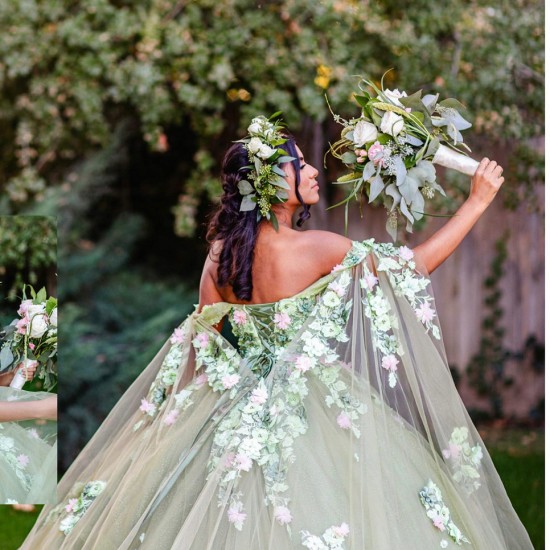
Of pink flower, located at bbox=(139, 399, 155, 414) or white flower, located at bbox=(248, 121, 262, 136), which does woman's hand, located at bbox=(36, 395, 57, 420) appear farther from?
white flower, located at bbox=(248, 121, 262, 136)

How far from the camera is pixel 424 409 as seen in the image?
2.36 meters

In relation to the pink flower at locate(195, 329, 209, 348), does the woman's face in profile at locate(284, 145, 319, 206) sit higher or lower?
higher

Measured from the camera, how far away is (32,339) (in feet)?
7.86

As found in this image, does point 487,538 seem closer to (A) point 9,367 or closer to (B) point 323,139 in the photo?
(A) point 9,367

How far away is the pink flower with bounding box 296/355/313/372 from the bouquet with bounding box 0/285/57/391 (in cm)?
67

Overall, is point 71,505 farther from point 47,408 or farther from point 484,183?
point 484,183

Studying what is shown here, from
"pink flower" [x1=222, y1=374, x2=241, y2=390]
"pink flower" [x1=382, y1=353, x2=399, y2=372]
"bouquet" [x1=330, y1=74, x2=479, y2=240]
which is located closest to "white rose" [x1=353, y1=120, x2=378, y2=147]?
"bouquet" [x1=330, y1=74, x2=479, y2=240]

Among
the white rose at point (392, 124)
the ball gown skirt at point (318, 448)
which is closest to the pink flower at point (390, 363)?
the ball gown skirt at point (318, 448)

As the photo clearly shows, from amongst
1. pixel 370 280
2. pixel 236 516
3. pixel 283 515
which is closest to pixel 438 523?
pixel 283 515

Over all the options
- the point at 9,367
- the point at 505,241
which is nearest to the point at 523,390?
the point at 505,241

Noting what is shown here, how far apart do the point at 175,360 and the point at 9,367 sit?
52cm

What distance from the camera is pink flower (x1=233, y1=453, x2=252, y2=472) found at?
2254mm

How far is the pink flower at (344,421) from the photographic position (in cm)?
231

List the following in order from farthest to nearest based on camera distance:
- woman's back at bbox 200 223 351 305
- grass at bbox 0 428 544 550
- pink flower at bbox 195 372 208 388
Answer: grass at bbox 0 428 544 550, pink flower at bbox 195 372 208 388, woman's back at bbox 200 223 351 305
